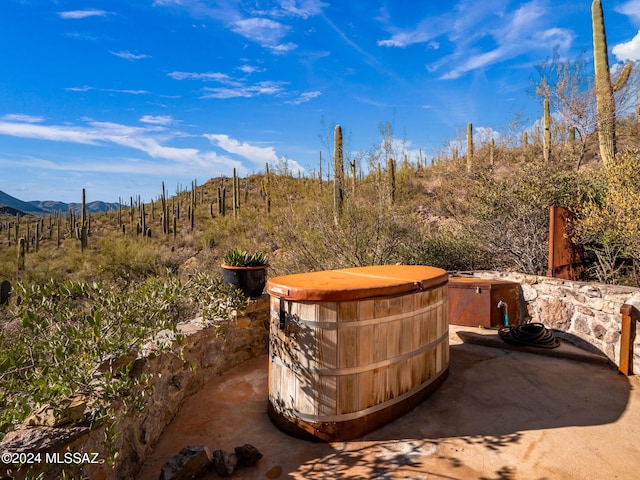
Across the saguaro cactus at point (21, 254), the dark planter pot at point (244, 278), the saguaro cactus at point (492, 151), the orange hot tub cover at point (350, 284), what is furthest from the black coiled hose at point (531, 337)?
the saguaro cactus at point (21, 254)

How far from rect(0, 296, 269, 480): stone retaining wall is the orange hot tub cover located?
1011 mm

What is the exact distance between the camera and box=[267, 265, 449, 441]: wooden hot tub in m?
2.90

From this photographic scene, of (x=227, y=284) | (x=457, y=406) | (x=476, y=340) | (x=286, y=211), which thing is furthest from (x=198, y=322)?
(x=286, y=211)

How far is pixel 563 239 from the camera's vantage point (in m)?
5.96

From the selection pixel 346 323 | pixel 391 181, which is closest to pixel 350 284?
pixel 346 323

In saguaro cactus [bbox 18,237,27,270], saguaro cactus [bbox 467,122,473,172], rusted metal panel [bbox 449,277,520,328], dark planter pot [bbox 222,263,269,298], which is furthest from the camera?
saguaro cactus [bbox 18,237,27,270]

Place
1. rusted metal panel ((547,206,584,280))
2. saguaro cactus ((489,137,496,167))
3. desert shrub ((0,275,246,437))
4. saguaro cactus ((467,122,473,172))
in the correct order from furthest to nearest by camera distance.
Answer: saguaro cactus ((467,122,473,172)), saguaro cactus ((489,137,496,167)), rusted metal panel ((547,206,584,280)), desert shrub ((0,275,246,437))

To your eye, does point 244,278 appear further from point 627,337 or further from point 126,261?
point 126,261

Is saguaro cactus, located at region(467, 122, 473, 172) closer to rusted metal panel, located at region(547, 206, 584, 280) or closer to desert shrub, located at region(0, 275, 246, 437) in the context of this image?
rusted metal panel, located at region(547, 206, 584, 280)

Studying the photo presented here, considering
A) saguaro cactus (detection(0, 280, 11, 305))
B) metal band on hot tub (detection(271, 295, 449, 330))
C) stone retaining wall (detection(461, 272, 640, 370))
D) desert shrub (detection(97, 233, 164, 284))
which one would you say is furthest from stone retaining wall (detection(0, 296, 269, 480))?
saguaro cactus (detection(0, 280, 11, 305))

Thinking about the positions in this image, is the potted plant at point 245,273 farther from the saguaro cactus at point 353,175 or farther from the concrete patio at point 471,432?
the saguaro cactus at point 353,175

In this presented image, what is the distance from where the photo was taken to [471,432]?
301cm

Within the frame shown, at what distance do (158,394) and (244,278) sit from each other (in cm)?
184

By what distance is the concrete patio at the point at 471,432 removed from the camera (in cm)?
256
